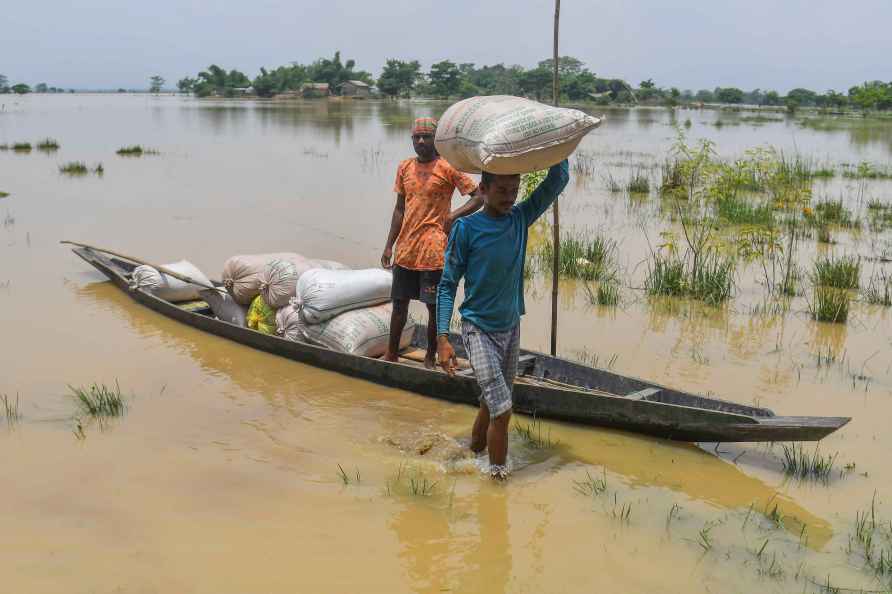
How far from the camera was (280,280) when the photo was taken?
17.9 ft

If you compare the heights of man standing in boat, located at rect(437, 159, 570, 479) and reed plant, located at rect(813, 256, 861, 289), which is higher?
man standing in boat, located at rect(437, 159, 570, 479)

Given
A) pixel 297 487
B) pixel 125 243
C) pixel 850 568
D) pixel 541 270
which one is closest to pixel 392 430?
pixel 297 487

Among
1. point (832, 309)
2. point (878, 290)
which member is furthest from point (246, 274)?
point (878, 290)

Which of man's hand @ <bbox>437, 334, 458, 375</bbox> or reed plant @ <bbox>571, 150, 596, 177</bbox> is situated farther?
reed plant @ <bbox>571, 150, 596, 177</bbox>

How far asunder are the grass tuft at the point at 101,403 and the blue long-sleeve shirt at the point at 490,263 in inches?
82.6

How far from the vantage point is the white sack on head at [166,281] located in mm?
6621

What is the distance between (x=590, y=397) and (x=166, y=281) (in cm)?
395

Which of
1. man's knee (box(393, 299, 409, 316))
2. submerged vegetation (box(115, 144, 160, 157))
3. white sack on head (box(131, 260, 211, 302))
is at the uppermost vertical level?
submerged vegetation (box(115, 144, 160, 157))

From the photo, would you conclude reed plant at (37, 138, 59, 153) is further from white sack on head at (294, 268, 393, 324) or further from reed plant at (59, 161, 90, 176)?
white sack on head at (294, 268, 393, 324)

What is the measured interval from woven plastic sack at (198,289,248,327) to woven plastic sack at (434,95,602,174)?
295 centimetres

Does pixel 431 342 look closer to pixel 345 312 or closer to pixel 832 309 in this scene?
pixel 345 312

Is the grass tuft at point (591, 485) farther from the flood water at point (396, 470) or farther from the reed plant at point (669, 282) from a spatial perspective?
the reed plant at point (669, 282)

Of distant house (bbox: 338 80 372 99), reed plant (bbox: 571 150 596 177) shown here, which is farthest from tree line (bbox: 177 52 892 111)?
reed plant (bbox: 571 150 596 177)

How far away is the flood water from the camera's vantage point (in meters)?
3.08
